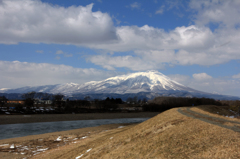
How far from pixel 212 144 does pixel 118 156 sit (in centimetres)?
682

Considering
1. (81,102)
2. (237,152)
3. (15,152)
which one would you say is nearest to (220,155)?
(237,152)

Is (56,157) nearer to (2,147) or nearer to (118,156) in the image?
(118,156)

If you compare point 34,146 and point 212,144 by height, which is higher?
point 212,144

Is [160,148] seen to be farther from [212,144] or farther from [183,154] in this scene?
[212,144]

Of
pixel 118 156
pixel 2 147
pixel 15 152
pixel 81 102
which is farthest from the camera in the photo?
pixel 81 102

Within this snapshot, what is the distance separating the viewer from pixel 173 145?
43.1 ft

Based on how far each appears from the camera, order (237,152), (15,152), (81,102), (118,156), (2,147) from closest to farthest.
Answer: (237,152) < (118,156) < (15,152) < (2,147) < (81,102)

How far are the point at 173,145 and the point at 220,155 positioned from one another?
12.0 ft

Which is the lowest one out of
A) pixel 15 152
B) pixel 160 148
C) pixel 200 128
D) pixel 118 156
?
pixel 15 152

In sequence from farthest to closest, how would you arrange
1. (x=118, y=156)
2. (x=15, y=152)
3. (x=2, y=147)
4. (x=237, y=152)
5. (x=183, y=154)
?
(x=2, y=147)
(x=15, y=152)
(x=118, y=156)
(x=183, y=154)
(x=237, y=152)

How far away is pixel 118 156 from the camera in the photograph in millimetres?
14781

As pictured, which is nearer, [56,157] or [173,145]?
[173,145]

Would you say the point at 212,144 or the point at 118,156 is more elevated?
the point at 212,144

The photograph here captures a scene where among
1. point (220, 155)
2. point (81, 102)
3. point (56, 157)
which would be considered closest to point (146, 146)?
point (220, 155)
